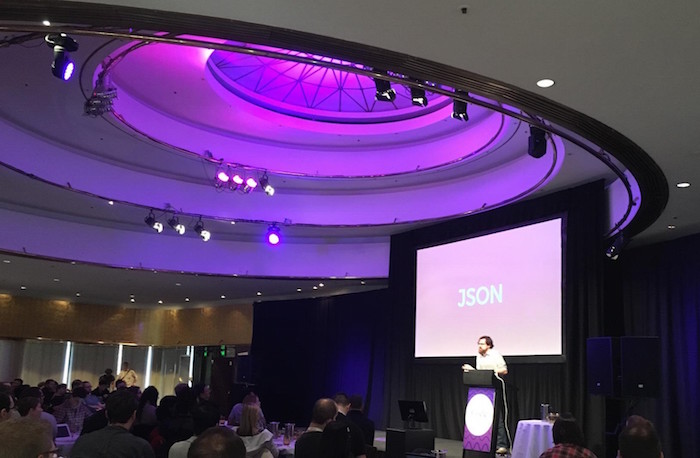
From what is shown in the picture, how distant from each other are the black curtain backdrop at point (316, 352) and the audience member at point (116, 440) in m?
11.2

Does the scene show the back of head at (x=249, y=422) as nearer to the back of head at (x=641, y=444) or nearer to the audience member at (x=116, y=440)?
the audience member at (x=116, y=440)

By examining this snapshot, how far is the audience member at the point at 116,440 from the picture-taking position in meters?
3.35

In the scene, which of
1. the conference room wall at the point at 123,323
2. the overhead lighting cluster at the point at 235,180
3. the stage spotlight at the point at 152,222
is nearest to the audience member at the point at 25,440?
the overhead lighting cluster at the point at 235,180

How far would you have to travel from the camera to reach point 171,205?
12.5 metres

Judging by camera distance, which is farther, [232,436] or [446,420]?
[446,420]

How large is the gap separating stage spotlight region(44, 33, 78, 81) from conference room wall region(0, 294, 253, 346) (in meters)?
13.1

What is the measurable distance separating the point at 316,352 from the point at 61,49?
479 inches

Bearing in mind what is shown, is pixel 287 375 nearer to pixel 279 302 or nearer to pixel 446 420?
pixel 279 302

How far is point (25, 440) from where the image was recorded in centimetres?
201

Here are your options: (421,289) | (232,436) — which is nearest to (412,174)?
(421,289)

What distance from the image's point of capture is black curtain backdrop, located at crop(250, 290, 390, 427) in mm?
14867

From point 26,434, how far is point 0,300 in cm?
1818

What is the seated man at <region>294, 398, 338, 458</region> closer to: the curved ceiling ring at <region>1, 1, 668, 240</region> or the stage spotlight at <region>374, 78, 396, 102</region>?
the curved ceiling ring at <region>1, 1, 668, 240</region>

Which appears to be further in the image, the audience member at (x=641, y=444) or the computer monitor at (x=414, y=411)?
the computer monitor at (x=414, y=411)
